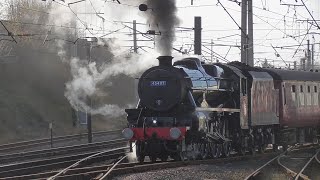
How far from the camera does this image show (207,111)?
53.9 ft

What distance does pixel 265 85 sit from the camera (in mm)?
20672

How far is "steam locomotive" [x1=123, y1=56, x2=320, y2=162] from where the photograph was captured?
51.8ft

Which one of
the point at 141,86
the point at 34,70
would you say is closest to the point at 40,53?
the point at 34,70

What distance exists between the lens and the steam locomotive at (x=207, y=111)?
15781mm

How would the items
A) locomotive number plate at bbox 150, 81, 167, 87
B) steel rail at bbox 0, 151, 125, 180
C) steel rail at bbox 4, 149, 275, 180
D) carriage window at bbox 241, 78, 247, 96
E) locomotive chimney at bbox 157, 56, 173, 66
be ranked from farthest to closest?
carriage window at bbox 241, 78, 247, 96 → locomotive chimney at bbox 157, 56, 173, 66 → locomotive number plate at bbox 150, 81, 167, 87 → steel rail at bbox 0, 151, 125, 180 → steel rail at bbox 4, 149, 275, 180

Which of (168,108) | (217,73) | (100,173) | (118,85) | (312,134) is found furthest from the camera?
(118,85)

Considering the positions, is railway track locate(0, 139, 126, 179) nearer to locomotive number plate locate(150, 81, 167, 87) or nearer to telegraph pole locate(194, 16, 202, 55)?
locomotive number plate locate(150, 81, 167, 87)

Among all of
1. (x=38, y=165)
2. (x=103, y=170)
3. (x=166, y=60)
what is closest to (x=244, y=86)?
(x=166, y=60)

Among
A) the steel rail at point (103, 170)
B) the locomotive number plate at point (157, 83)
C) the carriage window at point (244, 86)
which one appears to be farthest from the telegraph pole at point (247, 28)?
the steel rail at point (103, 170)

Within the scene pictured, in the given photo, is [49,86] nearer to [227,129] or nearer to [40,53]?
[40,53]

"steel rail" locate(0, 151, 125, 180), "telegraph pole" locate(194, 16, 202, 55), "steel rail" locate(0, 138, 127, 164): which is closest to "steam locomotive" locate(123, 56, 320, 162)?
"steel rail" locate(0, 151, 125, 180)

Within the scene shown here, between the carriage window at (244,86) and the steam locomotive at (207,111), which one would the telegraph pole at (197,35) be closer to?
the steam locomotive at (207,111)

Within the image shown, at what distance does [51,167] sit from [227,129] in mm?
6041

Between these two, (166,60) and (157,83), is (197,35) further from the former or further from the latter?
(157,83)
